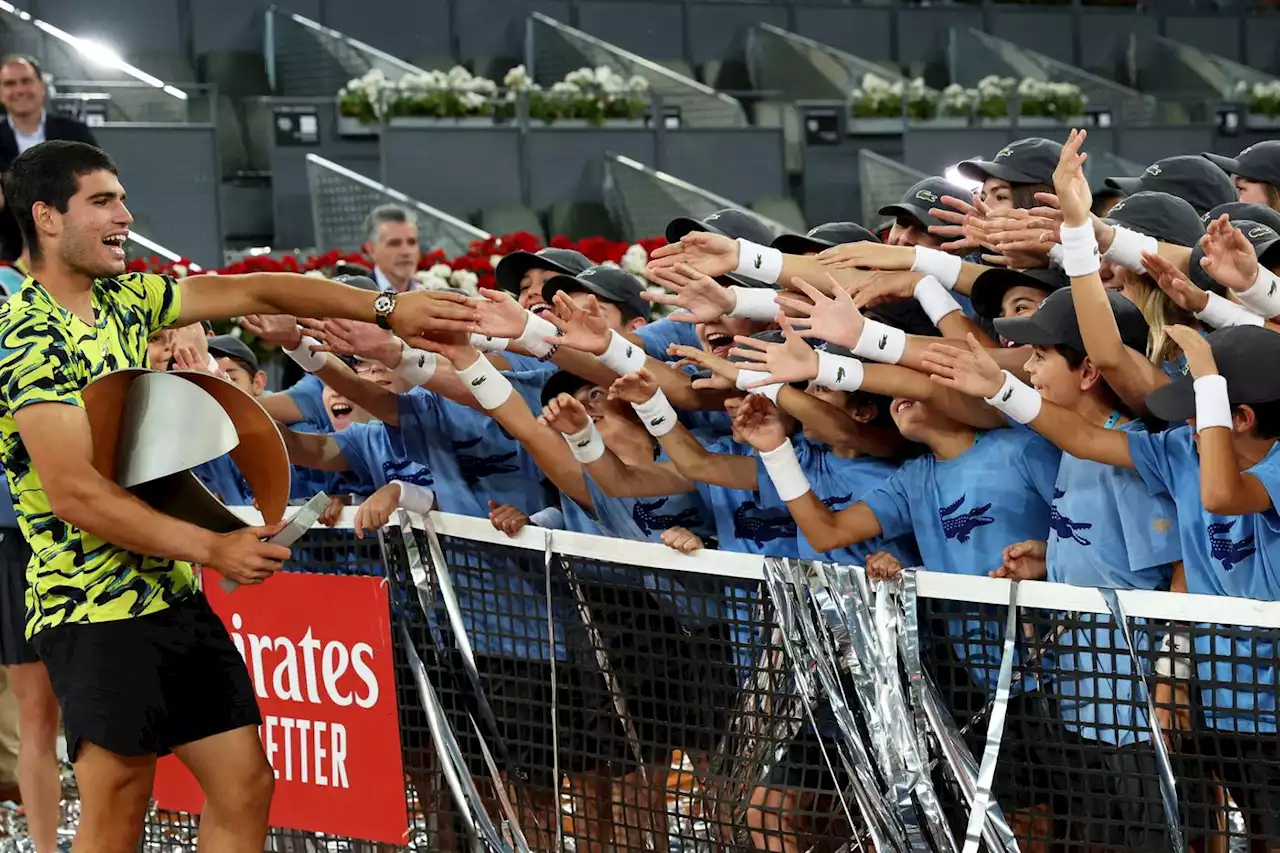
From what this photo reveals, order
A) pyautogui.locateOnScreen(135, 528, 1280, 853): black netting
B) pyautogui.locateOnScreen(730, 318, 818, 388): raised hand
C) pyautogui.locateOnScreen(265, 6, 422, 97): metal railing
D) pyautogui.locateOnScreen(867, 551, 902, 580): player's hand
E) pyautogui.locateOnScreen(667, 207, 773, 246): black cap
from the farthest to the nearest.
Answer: pyautogui.locateOnScreen(265, 6, 422, 97): metal railing < pyautogui.locateOnScreen(667, 207, 773, 246): black cap < pyautogui.locateOnScreen(730, 318, 818, 388): raised hand < pyautogui.locateOnScreen(867, 551, 902, 580): player's hand < pyautogui.locateOnScreen(135, 528, 1280, 853): black netting

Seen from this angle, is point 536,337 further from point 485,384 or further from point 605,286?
point 605,286

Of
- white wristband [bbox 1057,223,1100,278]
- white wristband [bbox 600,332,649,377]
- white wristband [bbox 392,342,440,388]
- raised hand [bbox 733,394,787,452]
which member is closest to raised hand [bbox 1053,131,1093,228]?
white wristband [bbox 1057,223,1100,278]

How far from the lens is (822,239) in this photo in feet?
15.0

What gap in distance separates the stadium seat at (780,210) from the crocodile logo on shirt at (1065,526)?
816cm

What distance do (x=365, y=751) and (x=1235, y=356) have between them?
209 centimetres

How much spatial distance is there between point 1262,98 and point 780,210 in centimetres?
486

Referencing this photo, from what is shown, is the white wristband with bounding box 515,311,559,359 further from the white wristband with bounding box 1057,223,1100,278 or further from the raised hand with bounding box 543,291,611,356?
the white wristband with bounding box 1057,223,1100,278

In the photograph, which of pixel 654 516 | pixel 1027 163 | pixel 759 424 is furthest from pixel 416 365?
pixel 1027 163

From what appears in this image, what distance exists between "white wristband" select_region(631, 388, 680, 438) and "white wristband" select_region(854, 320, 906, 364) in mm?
504

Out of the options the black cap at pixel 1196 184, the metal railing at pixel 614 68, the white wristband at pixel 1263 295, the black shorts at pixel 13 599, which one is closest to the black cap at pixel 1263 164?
the black cap at pixel 1196 184

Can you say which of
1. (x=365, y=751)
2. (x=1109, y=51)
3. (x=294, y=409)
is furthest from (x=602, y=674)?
(x=1109, y=51)

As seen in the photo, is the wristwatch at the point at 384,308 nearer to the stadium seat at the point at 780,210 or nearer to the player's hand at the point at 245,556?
the player's hand at the point at 245,556

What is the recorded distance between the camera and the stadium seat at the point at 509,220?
34.4 feet

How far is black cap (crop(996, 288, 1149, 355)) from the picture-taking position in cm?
341
